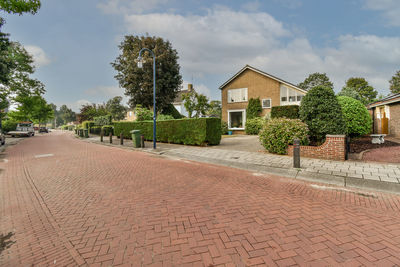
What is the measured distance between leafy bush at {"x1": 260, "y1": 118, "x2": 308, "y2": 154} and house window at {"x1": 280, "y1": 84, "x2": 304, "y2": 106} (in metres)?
14.5

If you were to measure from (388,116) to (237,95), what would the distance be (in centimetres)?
1430

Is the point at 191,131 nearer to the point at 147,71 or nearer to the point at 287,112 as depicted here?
the point at 287,112

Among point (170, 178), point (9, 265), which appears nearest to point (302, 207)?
point (170, 178)

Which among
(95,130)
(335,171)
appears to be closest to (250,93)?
(335,171)

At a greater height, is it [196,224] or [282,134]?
[282,134]

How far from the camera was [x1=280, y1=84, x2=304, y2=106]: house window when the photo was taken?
2175 centimetres

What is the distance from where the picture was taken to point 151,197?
4.31m

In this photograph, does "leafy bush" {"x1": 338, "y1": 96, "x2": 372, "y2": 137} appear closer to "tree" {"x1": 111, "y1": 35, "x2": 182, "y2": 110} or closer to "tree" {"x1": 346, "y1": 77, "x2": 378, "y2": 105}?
"tree" {"x1": 111, "y1": 35, "x2": 182, "y2": 110}

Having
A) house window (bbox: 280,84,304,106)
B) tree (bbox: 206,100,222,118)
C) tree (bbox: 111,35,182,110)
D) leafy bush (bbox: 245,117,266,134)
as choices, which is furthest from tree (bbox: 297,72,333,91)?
tree (bbox: 111,35,182,110)

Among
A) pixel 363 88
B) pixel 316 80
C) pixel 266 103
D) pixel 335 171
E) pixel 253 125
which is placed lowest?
pixel 335 171

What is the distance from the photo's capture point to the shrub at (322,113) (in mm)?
8250

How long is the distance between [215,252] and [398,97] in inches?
661

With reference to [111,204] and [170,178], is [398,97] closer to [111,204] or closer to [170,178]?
[170,178]

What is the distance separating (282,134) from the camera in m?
8.68
